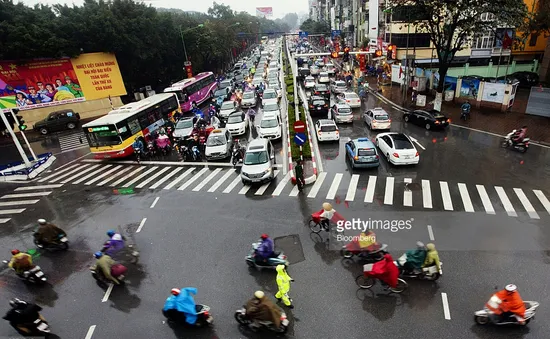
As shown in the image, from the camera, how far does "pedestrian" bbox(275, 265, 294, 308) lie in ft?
26.8

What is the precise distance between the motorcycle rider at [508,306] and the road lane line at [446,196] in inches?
230

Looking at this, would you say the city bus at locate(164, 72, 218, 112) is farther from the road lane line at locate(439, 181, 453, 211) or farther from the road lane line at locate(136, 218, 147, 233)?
the road lane line at locate(439, 181, 453, 211)

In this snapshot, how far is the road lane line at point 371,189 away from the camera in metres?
14.0

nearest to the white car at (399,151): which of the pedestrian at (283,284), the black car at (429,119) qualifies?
the black car at (429,119)

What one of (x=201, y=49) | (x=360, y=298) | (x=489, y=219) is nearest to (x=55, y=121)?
(x=201, y=49)

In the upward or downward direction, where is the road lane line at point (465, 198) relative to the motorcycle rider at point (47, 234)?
downward

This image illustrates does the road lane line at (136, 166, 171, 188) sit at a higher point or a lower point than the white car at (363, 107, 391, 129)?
lower

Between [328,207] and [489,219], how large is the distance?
6585mm


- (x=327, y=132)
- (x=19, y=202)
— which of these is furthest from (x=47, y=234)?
(x=327, y=132)

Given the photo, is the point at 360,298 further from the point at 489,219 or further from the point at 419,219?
the point at 489,219

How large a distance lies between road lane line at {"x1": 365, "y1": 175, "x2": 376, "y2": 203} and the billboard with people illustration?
33.7 metres

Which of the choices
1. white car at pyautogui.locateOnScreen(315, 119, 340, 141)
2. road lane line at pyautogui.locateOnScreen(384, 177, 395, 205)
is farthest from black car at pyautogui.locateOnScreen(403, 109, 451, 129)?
road lane line at pyautogui.locateOnScreen(384, 177, 395, 205)

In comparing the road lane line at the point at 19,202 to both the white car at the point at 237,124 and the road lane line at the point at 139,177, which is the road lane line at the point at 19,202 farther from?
the white car at the point at 237,124

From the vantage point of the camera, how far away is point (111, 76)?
3606 centimetres
